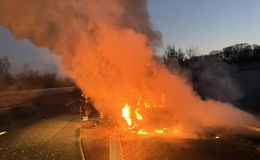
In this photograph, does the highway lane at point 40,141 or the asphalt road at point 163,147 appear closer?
the asphalt road at point 163,147

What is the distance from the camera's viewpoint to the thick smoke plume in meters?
11.2

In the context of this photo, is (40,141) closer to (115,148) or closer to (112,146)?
(112,146)

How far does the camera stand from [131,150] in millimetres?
7414

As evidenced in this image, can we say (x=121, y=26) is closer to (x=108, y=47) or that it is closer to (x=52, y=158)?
(x=108, y=47)

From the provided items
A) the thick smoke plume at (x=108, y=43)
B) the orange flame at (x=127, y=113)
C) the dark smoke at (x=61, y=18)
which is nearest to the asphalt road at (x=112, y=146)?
the orange flame at (x=127, y=113)

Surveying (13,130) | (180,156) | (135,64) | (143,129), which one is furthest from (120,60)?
(180,156)

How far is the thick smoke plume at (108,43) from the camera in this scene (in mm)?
11172

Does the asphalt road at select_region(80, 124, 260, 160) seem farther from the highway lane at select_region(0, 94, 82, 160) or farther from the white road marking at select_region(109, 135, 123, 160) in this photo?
the highway lane at select_region(0, 94, 82, 160)

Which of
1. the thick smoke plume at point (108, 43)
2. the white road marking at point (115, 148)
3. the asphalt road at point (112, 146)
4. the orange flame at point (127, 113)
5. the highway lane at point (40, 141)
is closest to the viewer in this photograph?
the white road marking at point (115, 148)

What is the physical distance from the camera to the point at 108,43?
11.4 metres

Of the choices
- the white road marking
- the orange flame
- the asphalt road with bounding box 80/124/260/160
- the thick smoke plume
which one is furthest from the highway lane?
the thick smoke plume

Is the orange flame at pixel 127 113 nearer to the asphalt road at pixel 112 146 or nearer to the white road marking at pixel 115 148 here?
the asphalt road at pixel 112 146

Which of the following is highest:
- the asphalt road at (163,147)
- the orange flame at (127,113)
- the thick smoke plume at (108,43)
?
the thick smoke plume at (108,43)

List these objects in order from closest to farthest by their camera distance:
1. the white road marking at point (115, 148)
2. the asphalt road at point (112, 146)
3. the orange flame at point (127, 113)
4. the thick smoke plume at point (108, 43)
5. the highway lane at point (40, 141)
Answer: the white road marking at point (115, 148), the asphalt road at point (112, 146), the highway lane at point (40, 141), the orange flame at point (127, 113), the thick smoke plume at point (108, 43)
